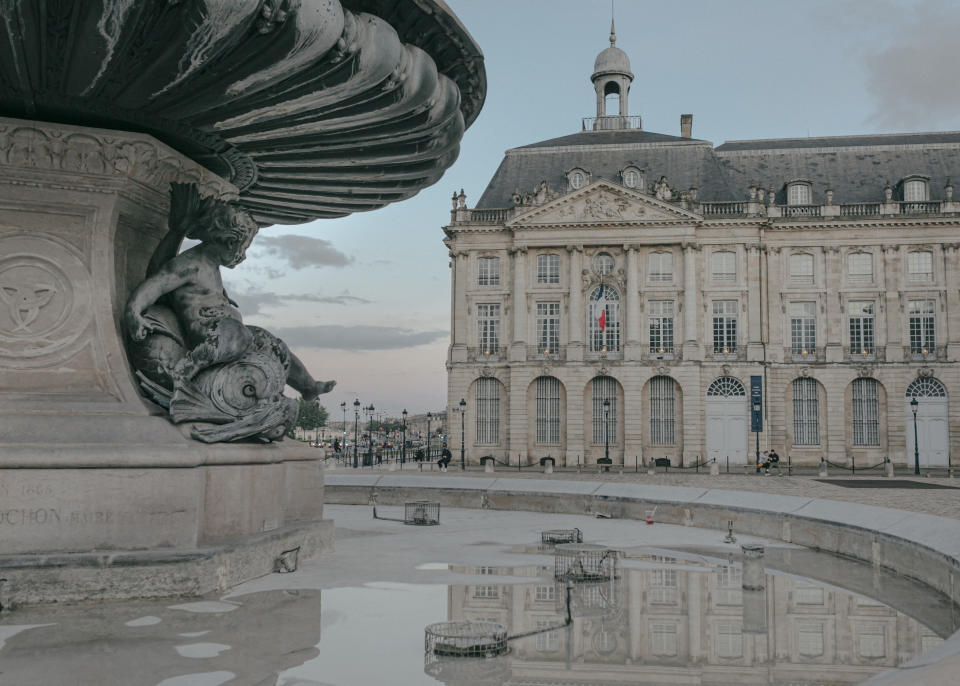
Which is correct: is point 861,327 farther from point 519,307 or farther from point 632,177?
point 519,307

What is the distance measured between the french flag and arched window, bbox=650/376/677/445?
160 inches

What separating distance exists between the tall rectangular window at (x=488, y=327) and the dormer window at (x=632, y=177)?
977 centimetres

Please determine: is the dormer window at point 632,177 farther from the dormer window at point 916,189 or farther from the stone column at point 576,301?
the dormer window at point 916,189

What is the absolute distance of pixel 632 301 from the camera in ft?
153

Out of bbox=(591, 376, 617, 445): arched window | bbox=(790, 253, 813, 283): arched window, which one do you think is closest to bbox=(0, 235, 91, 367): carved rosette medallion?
bbox=(591, 376, 617, 445): arched window

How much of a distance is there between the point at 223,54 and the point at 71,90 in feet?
4.05

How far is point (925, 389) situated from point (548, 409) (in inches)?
767

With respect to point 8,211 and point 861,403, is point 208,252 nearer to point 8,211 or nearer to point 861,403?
point 8,211

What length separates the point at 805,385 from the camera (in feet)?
153

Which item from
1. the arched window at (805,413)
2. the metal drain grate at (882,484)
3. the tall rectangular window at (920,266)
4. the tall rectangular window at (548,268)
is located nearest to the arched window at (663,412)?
the arched window at (805,413)

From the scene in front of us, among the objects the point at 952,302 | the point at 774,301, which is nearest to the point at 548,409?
the point at 774,301

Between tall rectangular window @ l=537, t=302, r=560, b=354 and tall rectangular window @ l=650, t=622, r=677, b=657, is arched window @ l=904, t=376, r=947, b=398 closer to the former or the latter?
tall rectangular window @ l=537, t=302, r=560, b=354

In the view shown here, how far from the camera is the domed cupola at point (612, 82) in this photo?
56031 millimetres

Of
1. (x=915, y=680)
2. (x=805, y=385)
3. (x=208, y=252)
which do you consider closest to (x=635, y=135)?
(x=805, y=385)
